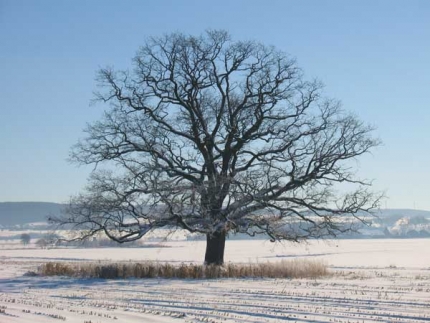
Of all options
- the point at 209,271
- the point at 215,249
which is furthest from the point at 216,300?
the point at 215,249

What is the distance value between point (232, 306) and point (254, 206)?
12.1 m

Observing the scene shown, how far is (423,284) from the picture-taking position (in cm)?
1877

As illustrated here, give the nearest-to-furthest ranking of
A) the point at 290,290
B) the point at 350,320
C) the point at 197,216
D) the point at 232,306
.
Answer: the point at 350,320 → the point at 232,306 → the point at 290,290 → the point at 197,216

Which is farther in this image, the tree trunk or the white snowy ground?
the tree trunk

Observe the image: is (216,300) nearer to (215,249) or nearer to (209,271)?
(209,271)

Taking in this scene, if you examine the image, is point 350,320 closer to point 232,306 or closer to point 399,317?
point 399,317

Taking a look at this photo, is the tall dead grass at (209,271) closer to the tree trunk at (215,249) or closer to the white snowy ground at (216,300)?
the white snowy ground at (216,300)

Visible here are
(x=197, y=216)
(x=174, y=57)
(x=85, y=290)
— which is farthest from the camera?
(x=174, y=57)

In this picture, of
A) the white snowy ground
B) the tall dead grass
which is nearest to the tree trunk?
the tall dead grass

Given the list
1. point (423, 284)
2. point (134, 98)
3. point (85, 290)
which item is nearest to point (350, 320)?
point (423, 284)

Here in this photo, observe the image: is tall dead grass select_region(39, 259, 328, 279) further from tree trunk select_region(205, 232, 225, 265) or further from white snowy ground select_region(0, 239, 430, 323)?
tree trunk select_region(205, 232, 225, 265)

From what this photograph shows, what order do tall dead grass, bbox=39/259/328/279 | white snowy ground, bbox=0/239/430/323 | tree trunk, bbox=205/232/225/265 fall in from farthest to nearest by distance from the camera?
tree trunk, bbox=205/232/225/265
tall dead grass, bbox=39/259/328/279
white snowy ground, bbox=0/239/430/323

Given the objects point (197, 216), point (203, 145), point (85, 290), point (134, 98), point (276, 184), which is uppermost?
point (134, 98)

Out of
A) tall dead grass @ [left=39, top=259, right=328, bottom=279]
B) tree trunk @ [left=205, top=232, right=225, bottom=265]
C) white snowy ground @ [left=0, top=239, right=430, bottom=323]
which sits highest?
tree trunk @ [left=205, top=232, right=225, bottom=265]
